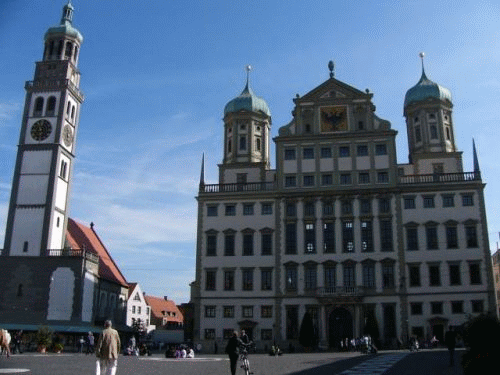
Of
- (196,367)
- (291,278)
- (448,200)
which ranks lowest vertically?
(196,367)

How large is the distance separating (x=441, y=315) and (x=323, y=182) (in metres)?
17.4

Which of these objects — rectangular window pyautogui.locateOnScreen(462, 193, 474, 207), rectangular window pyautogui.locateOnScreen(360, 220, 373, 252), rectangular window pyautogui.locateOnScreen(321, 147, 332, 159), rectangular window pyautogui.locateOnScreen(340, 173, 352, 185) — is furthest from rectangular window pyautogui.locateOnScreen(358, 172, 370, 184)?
rectangular window pyautogui.locateOnScreen(462, 193, 474, 207)

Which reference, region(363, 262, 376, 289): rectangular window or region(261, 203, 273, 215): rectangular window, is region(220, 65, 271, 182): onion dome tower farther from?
region(363, 262, 376, 289): rectangular window

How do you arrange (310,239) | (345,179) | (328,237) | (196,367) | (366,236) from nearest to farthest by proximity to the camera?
(196,367) → (366,236) → (328,237) → (310,239) → (345,179)

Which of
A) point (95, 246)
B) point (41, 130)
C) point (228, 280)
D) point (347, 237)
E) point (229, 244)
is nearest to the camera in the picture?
point (347, 237)

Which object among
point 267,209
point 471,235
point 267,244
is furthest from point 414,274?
point 267,209

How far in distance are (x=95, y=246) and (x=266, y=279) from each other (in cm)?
2788

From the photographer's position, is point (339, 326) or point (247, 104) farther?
point (247, 104)

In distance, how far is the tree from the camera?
169 ft

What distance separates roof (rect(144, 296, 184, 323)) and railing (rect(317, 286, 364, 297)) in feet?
208

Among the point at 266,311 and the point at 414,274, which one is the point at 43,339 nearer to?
the point at 266,311

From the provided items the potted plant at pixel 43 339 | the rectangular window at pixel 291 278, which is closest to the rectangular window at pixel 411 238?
the rectangular window at pixel 291 278

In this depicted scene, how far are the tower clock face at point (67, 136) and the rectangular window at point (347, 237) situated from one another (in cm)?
3088

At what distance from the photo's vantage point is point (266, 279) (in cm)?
5684
